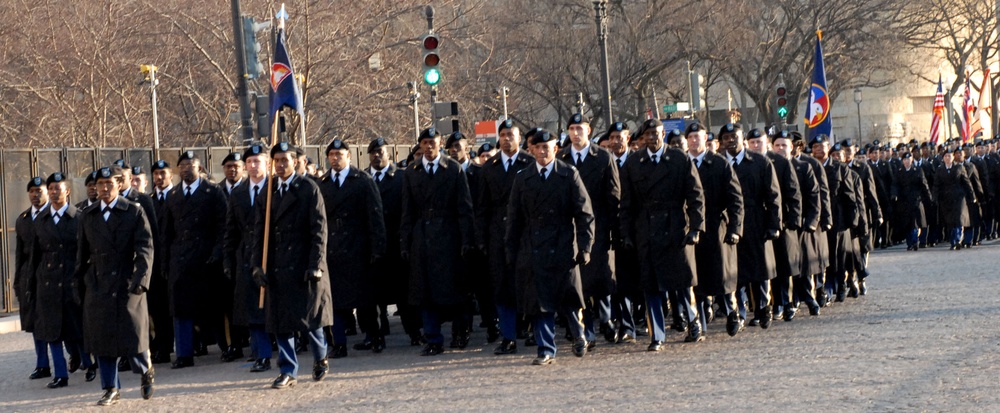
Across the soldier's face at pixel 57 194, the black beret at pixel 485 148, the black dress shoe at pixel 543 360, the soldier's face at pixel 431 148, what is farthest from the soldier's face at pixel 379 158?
the black dress shoe at pixel 543 360

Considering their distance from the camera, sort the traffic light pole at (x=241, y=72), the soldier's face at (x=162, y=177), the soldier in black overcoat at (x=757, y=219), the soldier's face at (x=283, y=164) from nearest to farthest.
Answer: the soldier's face at (x=283, y=164) → the soldier in black overcoat at (x=757, y=219) → the soldier's face at (x=162, y=177) → the traffic light pole at (x=241, y=72)

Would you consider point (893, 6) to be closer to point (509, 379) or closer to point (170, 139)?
point (170, 139)

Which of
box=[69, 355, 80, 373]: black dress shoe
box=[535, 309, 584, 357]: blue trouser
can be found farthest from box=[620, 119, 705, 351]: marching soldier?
box=[69, 355, 80, 373]: black dress shoe

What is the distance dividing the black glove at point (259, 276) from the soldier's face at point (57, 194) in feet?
6.78

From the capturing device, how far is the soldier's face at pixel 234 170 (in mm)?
13102

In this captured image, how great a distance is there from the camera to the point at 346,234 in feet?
43.1

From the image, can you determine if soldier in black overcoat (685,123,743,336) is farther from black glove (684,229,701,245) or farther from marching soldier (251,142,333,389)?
marching soldier (251,142,333,389)

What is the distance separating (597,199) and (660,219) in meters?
0.57

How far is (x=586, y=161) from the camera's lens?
1247 cm

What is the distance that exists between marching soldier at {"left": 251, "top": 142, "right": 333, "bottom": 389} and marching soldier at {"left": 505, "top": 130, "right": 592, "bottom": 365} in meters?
1.64

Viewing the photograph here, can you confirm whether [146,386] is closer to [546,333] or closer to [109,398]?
[109,398]

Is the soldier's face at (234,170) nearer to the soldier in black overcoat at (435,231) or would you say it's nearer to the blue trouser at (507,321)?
the soldier in black overcoat at (435,231)

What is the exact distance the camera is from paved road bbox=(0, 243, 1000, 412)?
367 inches

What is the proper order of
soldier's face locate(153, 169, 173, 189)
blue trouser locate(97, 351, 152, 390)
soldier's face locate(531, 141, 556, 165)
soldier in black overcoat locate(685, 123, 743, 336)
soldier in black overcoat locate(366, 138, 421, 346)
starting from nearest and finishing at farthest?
blue trouser locate(97, 351, 152, 390) → soldier's face locate(531, 141, 556, 165) → soldier in black overcoat locate(685, 123, 743, 336) → soldier's face locate(153, 169, 173, 189) → soldier in black overcoat locate(366, 138, 421, 346)
